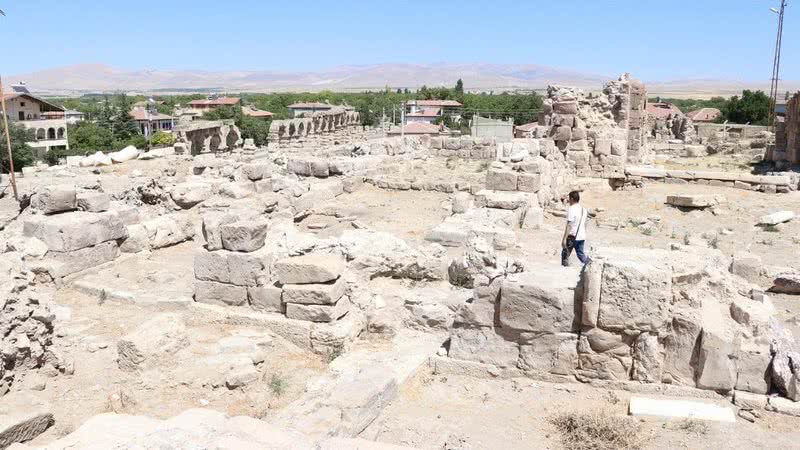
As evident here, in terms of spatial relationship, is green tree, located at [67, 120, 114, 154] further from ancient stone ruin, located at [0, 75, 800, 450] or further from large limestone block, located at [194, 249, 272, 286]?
large limestone block, located at [194, 249, 272, 286]

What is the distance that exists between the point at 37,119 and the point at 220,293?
5719 cm

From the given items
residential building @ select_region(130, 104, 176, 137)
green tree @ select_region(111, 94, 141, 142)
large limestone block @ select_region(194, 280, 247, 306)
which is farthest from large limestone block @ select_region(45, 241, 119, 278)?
residential building @ select_region(130, 104, 176, 137)

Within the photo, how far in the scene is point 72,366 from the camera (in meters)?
6.05

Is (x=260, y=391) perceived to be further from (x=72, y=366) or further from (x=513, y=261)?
(x=513, y=261)

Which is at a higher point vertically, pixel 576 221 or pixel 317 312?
pixel 576 221

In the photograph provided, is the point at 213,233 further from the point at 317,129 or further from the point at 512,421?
the point at 317,129

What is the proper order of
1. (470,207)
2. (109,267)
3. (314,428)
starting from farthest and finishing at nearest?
(470,207)
(109,267)
(314,428)

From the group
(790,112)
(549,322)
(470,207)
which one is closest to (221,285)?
(549,322)

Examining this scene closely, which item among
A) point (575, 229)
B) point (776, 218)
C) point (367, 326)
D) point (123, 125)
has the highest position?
point (123, 125)

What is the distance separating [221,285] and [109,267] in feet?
9.99

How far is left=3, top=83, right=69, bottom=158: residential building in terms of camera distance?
51250mm

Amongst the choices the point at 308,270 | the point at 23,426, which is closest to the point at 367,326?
the point at 308,270

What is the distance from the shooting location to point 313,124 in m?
36.0

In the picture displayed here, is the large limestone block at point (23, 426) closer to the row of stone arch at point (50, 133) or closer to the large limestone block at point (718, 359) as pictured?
the large limestone block at point (718, 359)
